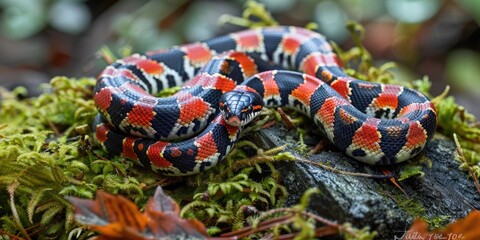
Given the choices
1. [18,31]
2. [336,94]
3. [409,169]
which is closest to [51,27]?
[18,31]

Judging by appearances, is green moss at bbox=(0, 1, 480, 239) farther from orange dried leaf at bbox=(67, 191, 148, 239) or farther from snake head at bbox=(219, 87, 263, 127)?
orange dried leaf at bbox=(67, 191, 148, 239)

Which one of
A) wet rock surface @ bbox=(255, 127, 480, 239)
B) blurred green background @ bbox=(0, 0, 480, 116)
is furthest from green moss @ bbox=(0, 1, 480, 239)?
blurred green background @ bbox=(0, 0, 480, 116)

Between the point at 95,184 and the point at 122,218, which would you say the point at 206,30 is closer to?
the point at 95,184

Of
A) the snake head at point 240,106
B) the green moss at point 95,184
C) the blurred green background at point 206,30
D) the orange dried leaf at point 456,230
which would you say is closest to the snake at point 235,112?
the snake head at point 240,106

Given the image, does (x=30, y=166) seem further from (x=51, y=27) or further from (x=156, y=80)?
(x=51, y=27)

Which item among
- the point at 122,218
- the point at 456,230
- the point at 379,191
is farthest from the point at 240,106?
the point at 456,230
